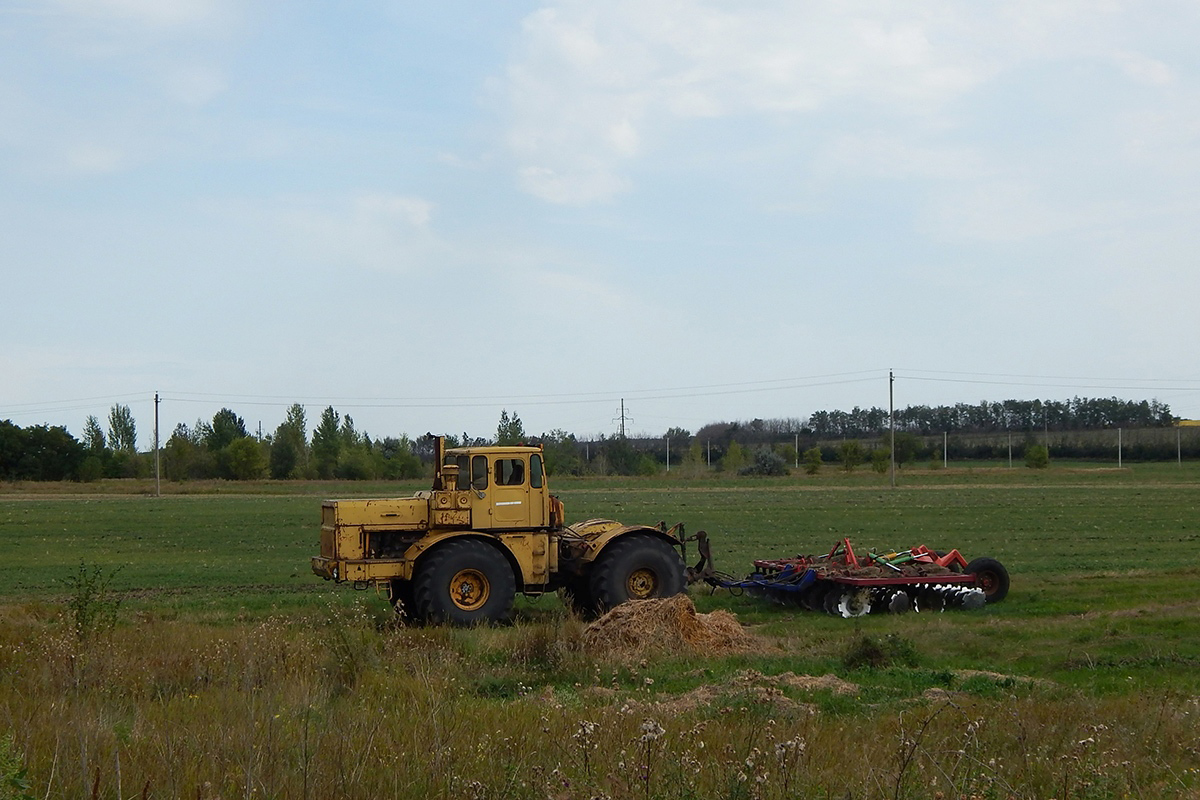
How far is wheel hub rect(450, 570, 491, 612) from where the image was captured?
1662 centimetres

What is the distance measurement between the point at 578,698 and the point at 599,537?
7.45 metres

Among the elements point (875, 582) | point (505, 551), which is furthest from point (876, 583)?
point (505, 551)

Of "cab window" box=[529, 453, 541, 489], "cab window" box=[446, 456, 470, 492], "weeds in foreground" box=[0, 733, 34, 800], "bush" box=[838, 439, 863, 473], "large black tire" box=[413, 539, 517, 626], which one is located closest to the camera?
"weeds in foreground" box=[0, 733, 34, 800]

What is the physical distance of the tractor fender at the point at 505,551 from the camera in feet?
55.0

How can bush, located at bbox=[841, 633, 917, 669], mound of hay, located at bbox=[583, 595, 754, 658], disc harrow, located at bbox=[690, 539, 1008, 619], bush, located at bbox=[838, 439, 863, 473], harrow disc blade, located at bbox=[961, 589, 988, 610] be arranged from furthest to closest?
bush, located at bbox=[838, 439, 863, 473]
harrow disc blade, located at bbox=[961, 589, 988, 610]
disc harrow, located at bbox=[690, 539, 1008, 619]
mound of hay, located at bbox=[583, 595, 754, 658]
bush, located at bbox=[841, 633, 917, 669]

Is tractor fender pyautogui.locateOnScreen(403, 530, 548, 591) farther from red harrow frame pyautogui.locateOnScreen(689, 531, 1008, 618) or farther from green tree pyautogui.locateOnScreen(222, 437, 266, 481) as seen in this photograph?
green tree pyautogui.locateOnScreen(222, 437, 266, 481)

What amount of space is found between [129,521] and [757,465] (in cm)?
6885

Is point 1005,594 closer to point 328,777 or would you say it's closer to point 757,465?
point 328,777

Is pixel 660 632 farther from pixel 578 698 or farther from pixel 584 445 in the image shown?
pixel 584 445

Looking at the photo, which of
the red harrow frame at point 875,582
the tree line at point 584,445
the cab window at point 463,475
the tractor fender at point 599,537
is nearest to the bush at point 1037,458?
the tree line at point 584,445

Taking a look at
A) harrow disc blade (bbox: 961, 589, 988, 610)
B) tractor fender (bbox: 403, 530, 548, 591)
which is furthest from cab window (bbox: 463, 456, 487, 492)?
harrow disc blade (bbox: 961, 589, 988, 610)

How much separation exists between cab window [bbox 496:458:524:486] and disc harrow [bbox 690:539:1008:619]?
11.9ft

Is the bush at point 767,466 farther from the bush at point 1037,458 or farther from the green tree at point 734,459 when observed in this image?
the bush at point 1037,458

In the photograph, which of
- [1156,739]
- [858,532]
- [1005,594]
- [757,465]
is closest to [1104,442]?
[757,465]
